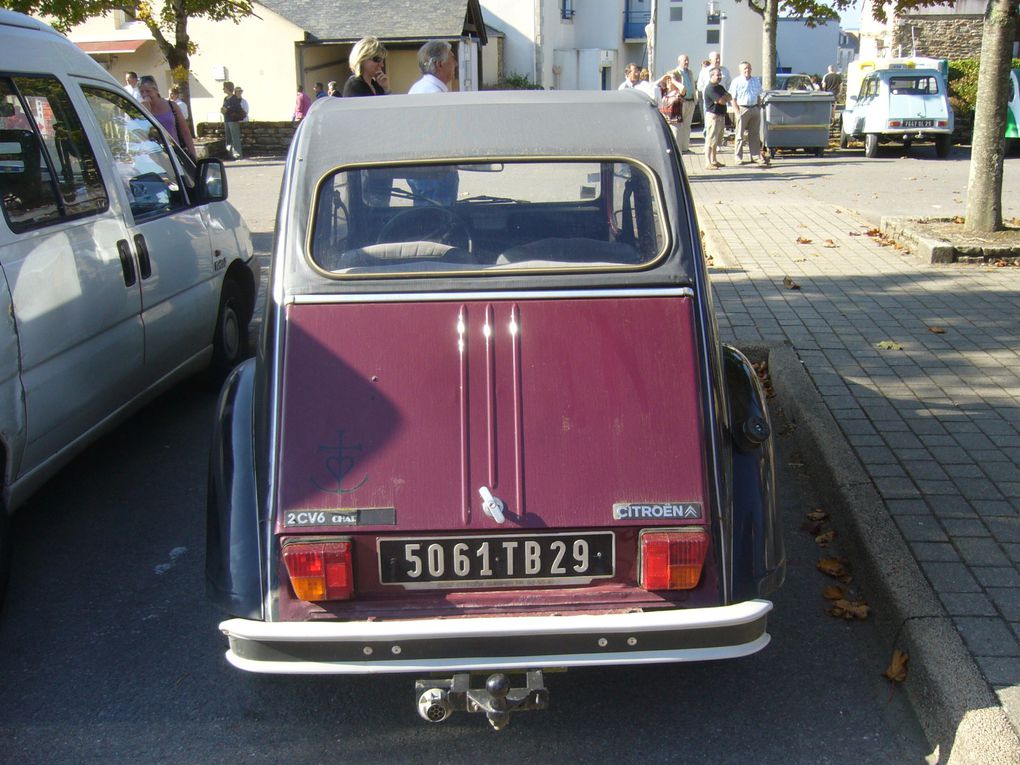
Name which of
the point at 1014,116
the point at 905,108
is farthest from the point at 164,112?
the point at 1014,116

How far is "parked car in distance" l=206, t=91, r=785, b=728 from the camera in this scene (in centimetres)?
310

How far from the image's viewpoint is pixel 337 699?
12.1ft

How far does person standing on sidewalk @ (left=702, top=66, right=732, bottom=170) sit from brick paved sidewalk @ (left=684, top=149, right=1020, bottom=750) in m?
7.67

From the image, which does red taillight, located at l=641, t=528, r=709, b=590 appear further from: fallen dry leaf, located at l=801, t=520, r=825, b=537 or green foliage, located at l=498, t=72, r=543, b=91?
green foliage, located at l=498, t=72, r=543, b=91

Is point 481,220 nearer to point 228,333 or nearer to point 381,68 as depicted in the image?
point 228,333

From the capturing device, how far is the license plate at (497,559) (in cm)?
322

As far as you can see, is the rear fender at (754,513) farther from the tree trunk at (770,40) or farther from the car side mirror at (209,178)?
the tree trunk at (770,40)

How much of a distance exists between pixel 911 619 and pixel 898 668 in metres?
0.18

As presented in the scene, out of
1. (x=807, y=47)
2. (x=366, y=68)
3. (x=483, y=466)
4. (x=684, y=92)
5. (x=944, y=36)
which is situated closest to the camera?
(x=483, y=466)

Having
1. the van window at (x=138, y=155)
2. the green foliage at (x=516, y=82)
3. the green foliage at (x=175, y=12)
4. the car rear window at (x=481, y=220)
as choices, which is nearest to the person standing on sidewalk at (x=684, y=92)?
the green foliage at (x=175, y=12)

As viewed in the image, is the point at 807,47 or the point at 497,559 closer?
the point at 497,559

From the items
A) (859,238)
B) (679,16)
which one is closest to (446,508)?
(859,238)

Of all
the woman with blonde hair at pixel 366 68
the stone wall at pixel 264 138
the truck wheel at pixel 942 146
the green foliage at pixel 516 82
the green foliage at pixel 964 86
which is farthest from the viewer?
the green foliage at pixel 516 82

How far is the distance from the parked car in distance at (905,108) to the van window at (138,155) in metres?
18.9
